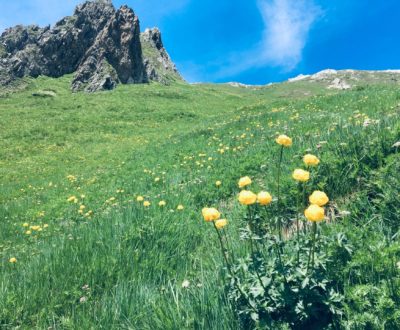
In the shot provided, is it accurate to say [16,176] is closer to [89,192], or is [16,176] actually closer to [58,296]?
[89,192]

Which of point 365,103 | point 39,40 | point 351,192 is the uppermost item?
point 39,40

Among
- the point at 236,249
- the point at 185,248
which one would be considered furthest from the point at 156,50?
the point at 236,249

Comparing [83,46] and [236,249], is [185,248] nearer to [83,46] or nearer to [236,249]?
[236,249]

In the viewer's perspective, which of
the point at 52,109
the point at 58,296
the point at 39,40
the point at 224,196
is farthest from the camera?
the point at 39,40

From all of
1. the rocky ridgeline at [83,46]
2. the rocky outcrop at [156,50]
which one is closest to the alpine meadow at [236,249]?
the rocky ridgeline at [83,46]

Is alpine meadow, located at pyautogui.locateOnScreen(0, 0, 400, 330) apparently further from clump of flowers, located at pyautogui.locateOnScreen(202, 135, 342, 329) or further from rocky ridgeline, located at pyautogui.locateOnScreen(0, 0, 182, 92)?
rocky ridgeline, located at pyautogui.locateOnScreen(0, 0, 182, 92)

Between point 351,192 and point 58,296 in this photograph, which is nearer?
point 58,296

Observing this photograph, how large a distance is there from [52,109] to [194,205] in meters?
42.3

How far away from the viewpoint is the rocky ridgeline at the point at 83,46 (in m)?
85.6

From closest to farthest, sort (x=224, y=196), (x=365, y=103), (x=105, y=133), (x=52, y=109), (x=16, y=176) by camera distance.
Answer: (x=224, y=196) < (x=365, y=103) < (x=16, y=176) < (x=105, y=133) < (x=52, y=109)

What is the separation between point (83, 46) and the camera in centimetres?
9481

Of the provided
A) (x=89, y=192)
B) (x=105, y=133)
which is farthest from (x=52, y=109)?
(x=89, y=192)

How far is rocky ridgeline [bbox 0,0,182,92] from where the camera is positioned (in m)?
85.6

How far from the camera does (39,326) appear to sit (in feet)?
11.6
